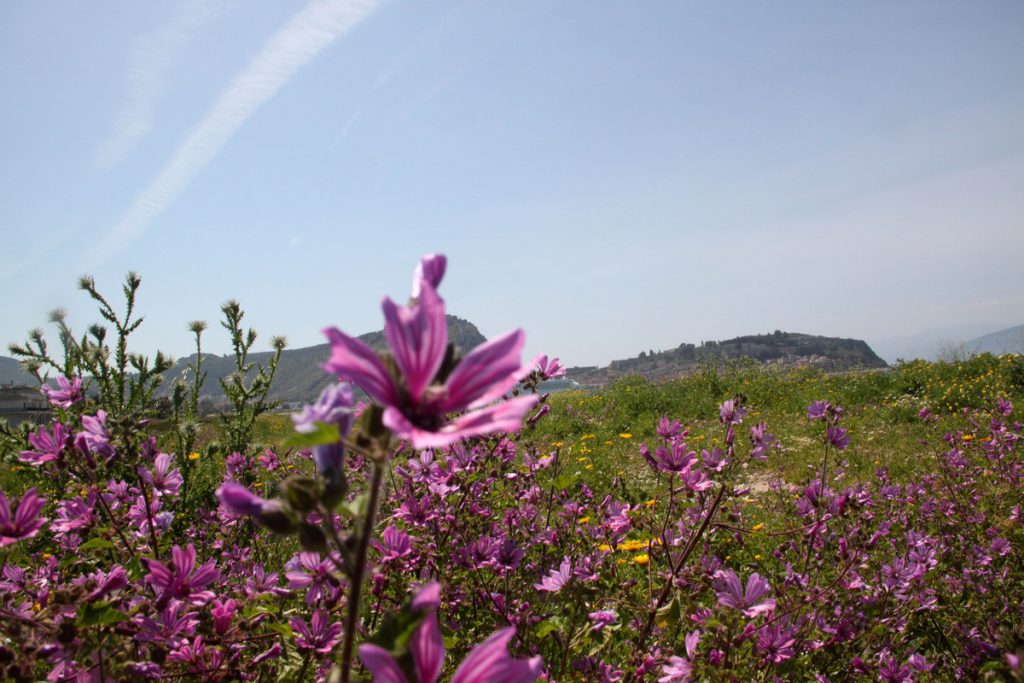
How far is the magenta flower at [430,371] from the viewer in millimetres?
917

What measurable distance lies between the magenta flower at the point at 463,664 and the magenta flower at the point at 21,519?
1301 millimetres

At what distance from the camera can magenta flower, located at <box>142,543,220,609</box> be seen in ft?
5.42

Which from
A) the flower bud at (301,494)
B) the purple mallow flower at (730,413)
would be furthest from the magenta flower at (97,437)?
the purple mallow flower at (730,413)

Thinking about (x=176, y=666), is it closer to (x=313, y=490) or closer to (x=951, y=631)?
(x=313, y=490)

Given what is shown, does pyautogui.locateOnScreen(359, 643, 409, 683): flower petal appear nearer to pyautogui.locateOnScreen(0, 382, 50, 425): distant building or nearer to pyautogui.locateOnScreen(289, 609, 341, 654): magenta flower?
pyautogui.locateOnScreen(289, 609, 341, 654): magenta flower

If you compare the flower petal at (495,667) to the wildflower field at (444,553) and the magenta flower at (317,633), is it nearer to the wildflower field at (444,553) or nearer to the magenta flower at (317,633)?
the wildflower field at (444,553)

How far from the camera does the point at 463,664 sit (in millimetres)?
861

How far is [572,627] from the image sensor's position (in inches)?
104

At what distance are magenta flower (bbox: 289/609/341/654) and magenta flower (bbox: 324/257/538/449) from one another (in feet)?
4.07

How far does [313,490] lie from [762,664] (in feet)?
7.72

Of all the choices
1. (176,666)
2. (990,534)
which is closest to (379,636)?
(176,666)

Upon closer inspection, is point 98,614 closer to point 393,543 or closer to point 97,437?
point 393,543

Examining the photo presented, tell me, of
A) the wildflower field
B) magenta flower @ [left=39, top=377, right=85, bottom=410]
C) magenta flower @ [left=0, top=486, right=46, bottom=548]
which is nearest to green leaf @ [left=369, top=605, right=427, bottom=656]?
the wildflower field

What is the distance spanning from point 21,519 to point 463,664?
147cm
